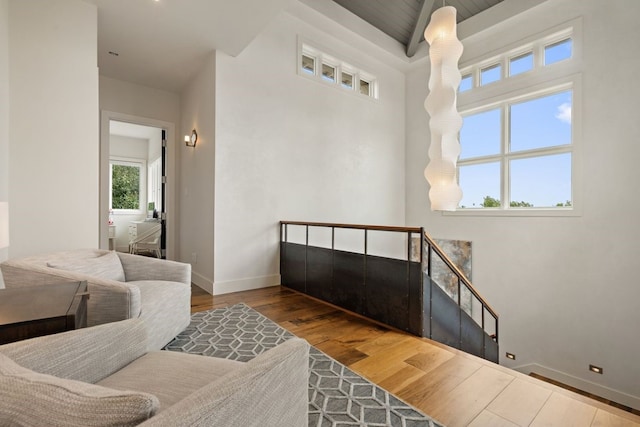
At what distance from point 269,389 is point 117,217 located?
28.2 ft

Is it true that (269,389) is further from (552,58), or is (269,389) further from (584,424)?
(552,58)

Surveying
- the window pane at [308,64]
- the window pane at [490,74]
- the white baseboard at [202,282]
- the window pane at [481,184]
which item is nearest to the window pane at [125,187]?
the white baseboard at [202,282]

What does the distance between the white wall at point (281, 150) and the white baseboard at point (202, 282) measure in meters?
0.14

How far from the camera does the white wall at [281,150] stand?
3.81 metres

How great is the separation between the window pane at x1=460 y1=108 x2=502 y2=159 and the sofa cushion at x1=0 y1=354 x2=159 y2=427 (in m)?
5.86

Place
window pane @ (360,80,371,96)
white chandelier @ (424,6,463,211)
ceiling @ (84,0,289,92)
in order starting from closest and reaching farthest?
white chandelier @ (424,6,463,211)
ceiling @ (84,0,289,92)
window pane @ (360,80,371,96)

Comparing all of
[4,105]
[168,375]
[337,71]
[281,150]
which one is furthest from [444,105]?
[4,105]

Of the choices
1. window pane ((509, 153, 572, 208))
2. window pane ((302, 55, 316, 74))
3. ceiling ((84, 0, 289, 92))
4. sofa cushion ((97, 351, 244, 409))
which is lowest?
sofa cushion ((97, 351, 244, 409))

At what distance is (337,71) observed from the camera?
16.6 ft

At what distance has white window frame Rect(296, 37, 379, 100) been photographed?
454 centimetres

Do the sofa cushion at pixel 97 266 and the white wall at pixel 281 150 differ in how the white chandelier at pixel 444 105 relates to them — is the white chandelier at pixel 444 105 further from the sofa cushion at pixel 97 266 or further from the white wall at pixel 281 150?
the sofa cushion at pixel 97 266

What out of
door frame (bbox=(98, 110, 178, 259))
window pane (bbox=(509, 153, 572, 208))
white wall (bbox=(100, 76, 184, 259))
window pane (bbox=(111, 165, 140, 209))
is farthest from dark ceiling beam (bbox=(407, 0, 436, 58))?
window pane (bbox=(111, 165, 140, 209))

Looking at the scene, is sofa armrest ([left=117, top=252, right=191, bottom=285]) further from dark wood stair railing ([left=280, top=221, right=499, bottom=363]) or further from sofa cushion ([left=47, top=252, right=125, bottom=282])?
dark wood stair railing ([left=280, top=221, right=499, bottom=363])

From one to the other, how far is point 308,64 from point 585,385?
6.09 m
